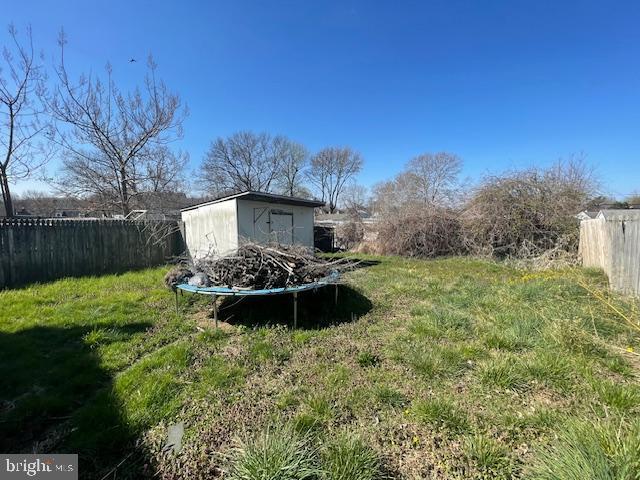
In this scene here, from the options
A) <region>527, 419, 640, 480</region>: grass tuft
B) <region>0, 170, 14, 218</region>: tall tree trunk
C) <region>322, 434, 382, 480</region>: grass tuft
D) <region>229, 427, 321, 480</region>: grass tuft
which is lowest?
<region>322, 434, 382, 480</region>: grass tuft

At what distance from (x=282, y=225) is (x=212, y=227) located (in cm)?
251

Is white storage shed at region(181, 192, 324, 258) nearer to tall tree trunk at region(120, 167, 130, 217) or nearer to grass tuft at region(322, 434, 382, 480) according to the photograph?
tall tree trunk at region(120, 167, 130, 217)

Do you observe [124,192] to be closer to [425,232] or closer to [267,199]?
[267,199]

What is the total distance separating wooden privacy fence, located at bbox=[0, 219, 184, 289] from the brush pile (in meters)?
4.93

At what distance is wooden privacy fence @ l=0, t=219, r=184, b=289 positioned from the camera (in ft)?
22.5

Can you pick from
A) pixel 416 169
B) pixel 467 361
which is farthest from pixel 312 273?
pixel 416 169

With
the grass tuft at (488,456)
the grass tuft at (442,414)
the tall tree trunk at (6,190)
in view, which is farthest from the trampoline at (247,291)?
the tall tree trunk at (6,190)

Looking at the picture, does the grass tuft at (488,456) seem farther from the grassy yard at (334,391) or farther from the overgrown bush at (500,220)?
the overgrown bush at (500,220)

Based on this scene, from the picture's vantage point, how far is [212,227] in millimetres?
10172

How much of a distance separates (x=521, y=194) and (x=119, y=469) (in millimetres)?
13552

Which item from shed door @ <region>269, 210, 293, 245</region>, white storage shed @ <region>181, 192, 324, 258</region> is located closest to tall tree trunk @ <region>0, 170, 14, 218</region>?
white storage shed @ <region>181, 192, 324, 258</region>

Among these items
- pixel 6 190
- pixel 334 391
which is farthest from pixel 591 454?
pixel 6 190

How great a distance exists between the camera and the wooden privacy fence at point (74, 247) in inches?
270

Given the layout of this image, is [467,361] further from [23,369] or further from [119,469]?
[23,369]
